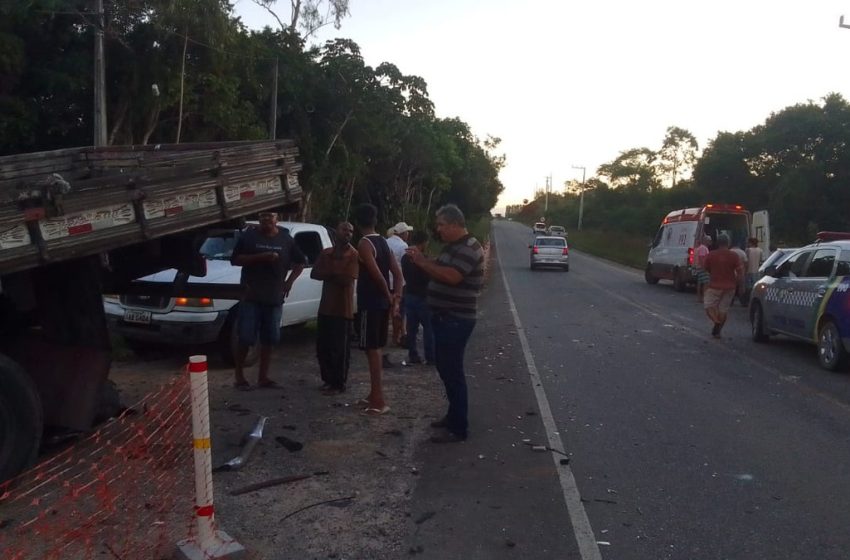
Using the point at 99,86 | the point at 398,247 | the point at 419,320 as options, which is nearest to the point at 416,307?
the point at 419,320

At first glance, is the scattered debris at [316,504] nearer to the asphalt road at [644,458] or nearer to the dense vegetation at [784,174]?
the asphalt road at [644,458]

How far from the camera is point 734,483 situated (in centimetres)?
592

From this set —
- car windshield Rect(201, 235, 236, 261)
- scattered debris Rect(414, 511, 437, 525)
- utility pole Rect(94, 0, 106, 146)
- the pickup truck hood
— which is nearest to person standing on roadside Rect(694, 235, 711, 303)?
car windshield Rect(201, 235, 236, 261)

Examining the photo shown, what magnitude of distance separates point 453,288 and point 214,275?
4.02 m

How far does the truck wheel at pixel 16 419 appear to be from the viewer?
523 cm

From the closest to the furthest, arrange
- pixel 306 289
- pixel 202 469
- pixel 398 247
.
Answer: pixel 202 469
pixel 398 247
pixel 306 289

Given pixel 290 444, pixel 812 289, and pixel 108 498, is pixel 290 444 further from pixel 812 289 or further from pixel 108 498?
pixel 812 289

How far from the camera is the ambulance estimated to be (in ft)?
77.6

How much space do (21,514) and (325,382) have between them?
3844 mm

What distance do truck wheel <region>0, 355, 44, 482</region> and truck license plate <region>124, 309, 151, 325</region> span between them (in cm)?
389

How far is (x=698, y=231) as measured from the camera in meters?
23.7

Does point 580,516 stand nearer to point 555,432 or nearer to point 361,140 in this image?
point 555,432

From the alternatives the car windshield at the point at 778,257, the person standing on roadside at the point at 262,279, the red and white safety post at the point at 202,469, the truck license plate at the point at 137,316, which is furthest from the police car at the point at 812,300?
the red and white safety post at the point at 202,469

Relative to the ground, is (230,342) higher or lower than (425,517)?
higher
